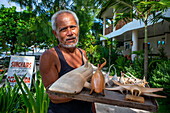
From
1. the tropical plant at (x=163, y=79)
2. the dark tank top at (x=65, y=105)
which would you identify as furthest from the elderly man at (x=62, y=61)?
the tropical plant at (x=163, y=79)

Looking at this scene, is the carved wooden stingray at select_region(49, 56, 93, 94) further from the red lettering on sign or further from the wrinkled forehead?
the red lettering on sign

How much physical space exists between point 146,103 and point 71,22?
83 centimetres

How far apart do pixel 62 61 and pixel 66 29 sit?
0.28m

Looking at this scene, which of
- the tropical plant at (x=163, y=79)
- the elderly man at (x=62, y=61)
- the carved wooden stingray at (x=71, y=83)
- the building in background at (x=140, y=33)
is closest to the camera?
the carved wooden stingray at (x=71, y=83)

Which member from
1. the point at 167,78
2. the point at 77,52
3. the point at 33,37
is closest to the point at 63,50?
the point at 77,52

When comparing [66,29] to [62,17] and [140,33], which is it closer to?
[62,17]

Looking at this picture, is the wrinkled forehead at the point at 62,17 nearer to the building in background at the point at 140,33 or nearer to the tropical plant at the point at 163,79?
the tropical plant at the point at 163,79

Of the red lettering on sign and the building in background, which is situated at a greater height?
the building in background

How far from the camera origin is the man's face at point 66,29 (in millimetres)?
1021

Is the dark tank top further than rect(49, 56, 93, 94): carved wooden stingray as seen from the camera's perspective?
Yes

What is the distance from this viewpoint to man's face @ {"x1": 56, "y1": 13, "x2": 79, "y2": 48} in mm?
1021

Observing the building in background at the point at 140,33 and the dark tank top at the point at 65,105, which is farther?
the building in background at the point at 140,33

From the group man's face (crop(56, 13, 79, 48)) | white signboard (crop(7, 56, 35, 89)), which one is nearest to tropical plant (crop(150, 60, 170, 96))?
man's face (crop(56, 13, 79, 48))

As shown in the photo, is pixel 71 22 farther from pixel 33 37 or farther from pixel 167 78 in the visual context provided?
pixel 33 37
